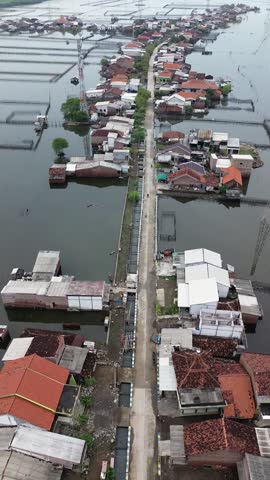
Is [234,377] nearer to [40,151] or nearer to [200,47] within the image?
[40,151]

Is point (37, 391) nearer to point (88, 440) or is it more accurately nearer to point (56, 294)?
point (88, 440)

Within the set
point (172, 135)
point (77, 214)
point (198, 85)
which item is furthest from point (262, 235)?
point (198, 85)

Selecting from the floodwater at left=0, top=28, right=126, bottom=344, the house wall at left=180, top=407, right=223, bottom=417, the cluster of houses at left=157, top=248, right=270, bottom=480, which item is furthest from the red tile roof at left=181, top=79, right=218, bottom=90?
the house wall at left=180, top=407, right=223, bottom=417

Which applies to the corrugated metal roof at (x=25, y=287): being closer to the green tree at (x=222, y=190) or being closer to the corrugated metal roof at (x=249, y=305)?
the corrugated metal roof at (x=249, y=305)

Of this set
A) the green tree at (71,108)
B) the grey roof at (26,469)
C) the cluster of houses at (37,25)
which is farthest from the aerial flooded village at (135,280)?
the cluster of houses at (37,25)

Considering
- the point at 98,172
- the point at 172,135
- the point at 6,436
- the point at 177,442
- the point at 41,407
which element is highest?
the point at 172,135

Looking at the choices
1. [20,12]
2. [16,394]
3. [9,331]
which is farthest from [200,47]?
[16,394]

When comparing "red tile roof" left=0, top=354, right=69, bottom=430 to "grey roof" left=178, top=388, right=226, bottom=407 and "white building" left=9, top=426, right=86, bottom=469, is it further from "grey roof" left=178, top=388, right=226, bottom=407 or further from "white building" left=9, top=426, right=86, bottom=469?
"grey roof" left=178, top=388, right=226, bottom=407

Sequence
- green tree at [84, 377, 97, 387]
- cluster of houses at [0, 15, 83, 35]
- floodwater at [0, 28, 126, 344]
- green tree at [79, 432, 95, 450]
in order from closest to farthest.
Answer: green tree at [79, 432, 95, 450] < green tree at [84, 377, 97, 387] < floodwater at [0, 28, 126, 344] < cluster of houses at [0, 15, 83, 35]
